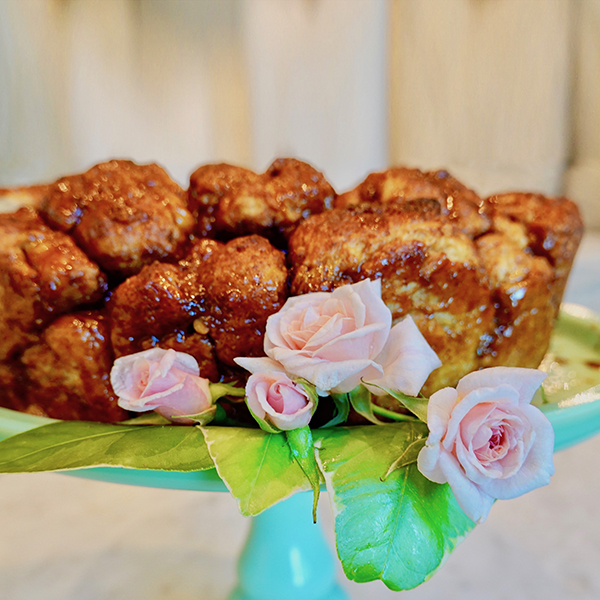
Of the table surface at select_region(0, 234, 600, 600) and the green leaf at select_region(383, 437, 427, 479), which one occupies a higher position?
the green leaf at select_region(383, 437, 427, 479)

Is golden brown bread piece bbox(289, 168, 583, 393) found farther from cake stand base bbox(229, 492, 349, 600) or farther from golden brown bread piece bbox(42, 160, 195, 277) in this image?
cake stand base bbox(229, 492, 349, 600)

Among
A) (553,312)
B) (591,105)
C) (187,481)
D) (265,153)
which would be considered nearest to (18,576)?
(187,481)

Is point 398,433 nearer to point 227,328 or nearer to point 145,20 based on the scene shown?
point 227,328

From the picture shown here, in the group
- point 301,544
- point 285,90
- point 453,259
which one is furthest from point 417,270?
point 285,90

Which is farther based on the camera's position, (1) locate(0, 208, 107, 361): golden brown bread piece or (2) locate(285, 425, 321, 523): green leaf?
(1) locate(0, 208, 107, 361): golden brown bread piece

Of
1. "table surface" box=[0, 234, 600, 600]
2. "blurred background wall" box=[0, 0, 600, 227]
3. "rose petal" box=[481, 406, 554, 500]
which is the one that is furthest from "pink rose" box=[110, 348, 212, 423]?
"blurred background wall" box=[0, 0, 600, 227]

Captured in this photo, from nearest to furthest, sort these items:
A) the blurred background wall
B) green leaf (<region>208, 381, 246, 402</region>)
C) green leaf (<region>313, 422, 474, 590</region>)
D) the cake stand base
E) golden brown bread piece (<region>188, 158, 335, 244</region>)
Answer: green leaf (<region>313, 422, 474, 590</region>), green leaf (<region>208, 381, 246, 402</region>), golden brown bread piece (<region>188, 158, 335, 244</region>), the cake stand base, the blurred background wall

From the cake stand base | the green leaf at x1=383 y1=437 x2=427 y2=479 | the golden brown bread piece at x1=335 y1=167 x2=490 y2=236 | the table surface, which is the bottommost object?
the table surface
